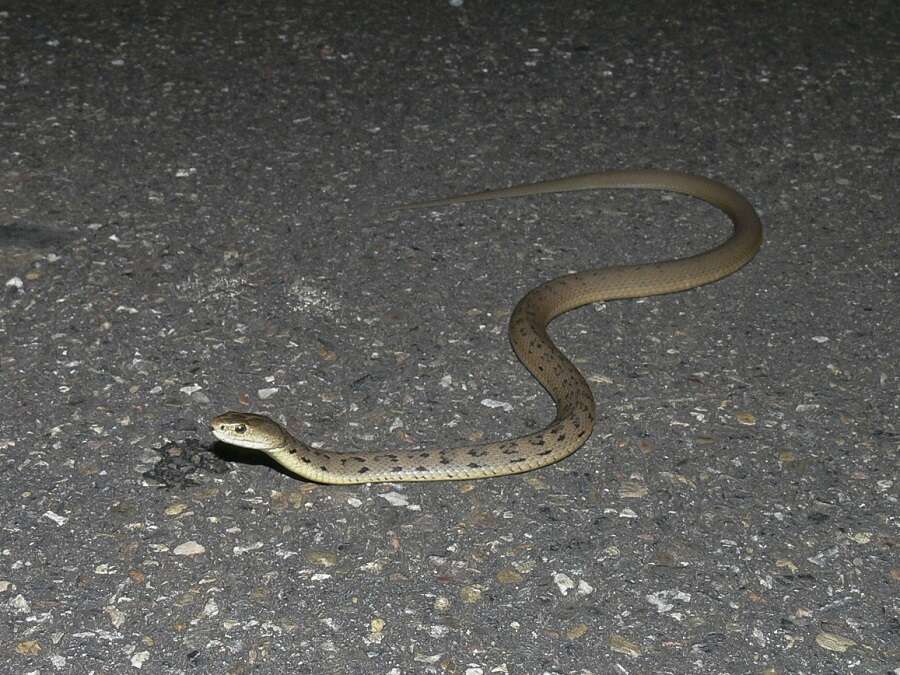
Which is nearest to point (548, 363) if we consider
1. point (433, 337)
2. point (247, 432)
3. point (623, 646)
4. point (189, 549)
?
point (433, 337)

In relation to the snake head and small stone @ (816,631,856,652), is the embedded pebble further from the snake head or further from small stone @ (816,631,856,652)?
small stone @ (816,631,856,652)

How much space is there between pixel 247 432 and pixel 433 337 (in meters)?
1.18

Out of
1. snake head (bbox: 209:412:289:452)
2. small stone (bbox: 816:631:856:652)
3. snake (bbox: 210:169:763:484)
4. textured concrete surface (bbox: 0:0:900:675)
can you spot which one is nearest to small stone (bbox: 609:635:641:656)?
textured concrete surface (bbox: 0:0:900:675)

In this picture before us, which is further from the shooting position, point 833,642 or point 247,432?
point 247,432

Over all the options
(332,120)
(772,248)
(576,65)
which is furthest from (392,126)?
(772,248)

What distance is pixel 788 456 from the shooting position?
4625mm

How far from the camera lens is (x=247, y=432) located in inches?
171

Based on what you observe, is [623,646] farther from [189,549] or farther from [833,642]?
[189,549]

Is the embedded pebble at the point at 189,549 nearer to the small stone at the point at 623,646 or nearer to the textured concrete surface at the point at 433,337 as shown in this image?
the textured concrete surface at the point at 433,337

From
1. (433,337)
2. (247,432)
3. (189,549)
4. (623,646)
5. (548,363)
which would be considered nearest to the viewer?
(623,646)

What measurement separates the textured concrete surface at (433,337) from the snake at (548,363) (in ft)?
0.23

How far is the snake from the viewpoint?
443cm

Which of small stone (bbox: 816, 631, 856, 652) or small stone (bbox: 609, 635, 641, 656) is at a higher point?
small stone (bbox: 816, 631, 856, 652)

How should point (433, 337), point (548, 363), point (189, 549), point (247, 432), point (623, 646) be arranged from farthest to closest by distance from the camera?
point (433, 337)
point (548, 363)
point (247, 432)
point (189, 549)
point (623, 646)
